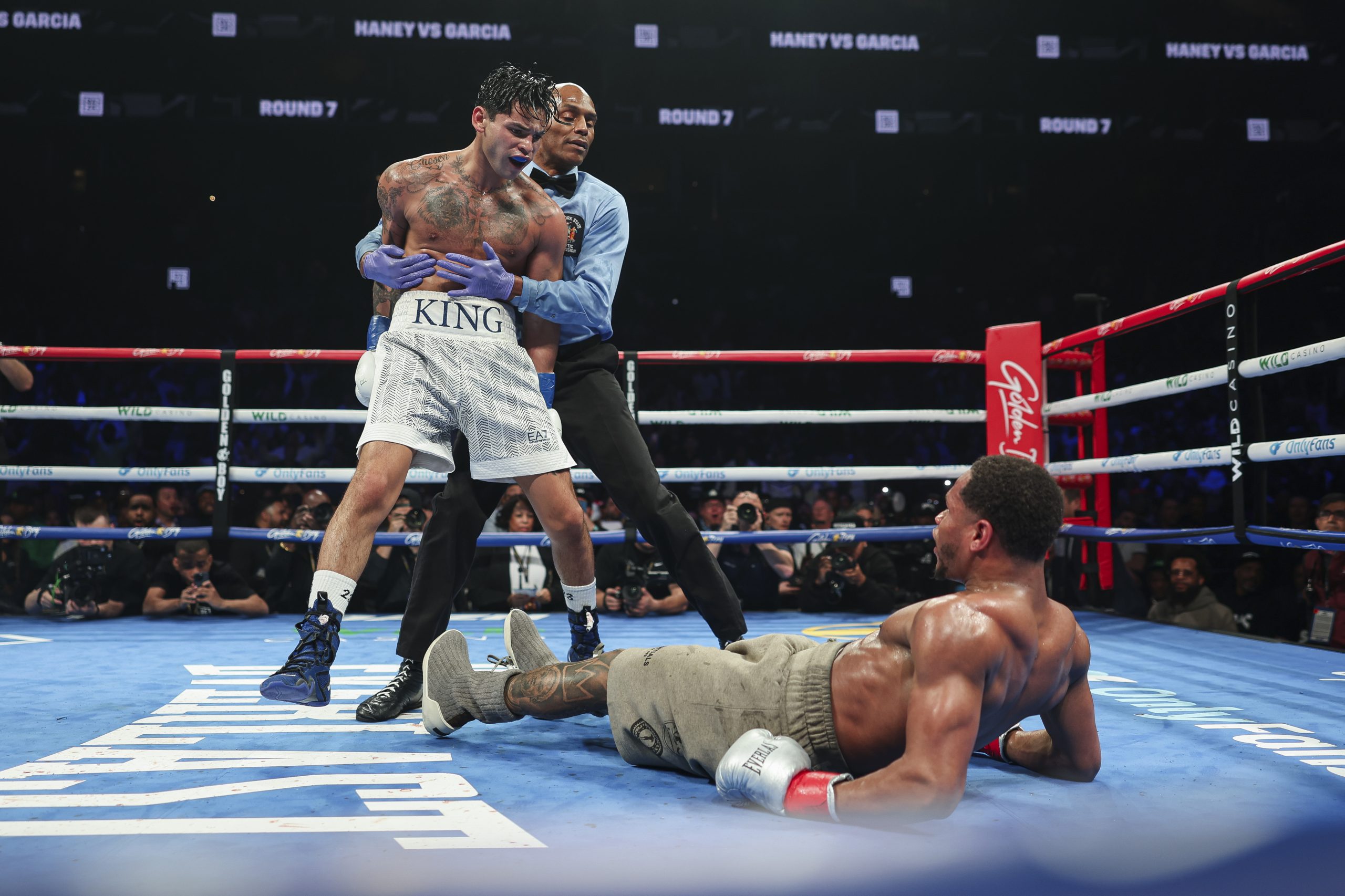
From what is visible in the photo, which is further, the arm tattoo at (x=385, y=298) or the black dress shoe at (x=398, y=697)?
the arm tattoo at (x=385, y=298)

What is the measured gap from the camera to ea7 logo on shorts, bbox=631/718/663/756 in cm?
137

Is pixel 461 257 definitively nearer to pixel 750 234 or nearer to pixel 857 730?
pixel 857 730

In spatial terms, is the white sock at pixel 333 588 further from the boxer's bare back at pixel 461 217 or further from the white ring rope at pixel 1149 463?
the white ring rope at pixel 1149 463

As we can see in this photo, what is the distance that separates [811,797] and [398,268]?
46.9 inches

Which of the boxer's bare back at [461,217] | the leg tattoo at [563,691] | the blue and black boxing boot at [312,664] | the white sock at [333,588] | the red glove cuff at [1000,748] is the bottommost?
the red glove cuff at [1000,748]

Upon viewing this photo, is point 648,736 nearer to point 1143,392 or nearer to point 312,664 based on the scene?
point 312,664

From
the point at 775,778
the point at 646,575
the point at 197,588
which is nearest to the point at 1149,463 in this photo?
the point at 646,575

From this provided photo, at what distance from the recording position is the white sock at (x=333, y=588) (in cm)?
157

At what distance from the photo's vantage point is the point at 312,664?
147cm

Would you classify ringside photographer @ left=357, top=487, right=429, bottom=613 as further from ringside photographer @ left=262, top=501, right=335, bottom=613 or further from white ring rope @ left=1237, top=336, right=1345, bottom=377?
white ring rope @ left=1237, top=336, right=1345, bottom=377

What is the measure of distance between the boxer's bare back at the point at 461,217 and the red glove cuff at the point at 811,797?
111 cm

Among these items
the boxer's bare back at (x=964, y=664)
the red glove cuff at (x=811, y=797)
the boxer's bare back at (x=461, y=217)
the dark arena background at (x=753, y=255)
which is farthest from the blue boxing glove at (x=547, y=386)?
the dark arena background at (x=753, y=255)

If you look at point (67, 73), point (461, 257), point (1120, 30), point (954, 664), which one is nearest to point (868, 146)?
point (1120, 30)

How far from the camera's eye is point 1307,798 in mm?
1203
